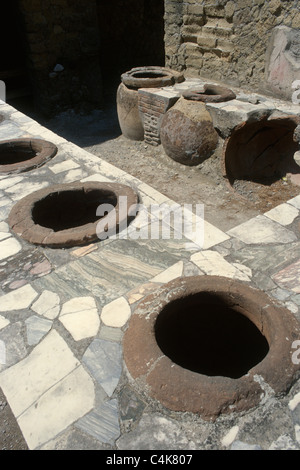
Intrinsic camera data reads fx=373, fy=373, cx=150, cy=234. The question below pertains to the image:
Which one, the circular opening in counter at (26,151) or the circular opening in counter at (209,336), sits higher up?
the circular opening in counter at (26,151)

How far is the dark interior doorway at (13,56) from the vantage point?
9.82m

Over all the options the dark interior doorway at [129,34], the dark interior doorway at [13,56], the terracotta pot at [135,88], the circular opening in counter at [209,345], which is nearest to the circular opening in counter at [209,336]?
the circular opening in counter at [209,345]

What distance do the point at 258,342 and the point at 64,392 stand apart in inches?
64.0

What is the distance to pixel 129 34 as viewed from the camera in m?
12.6

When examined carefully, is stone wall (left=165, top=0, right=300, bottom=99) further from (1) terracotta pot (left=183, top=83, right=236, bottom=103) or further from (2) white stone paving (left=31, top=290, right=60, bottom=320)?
(2) white stone paving (left=31, top=290, right=60, bottom=320)

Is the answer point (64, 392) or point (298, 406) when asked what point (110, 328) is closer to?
point (64, 392)

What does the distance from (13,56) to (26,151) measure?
21.6ft

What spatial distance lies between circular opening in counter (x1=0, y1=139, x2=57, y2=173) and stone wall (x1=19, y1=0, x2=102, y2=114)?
5129 mm

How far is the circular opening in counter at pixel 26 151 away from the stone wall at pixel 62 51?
16.8 feet

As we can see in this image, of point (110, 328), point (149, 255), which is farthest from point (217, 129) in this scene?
point (110, 328)

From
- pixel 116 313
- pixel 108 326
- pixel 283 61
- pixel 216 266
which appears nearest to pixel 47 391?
pixel 108 326

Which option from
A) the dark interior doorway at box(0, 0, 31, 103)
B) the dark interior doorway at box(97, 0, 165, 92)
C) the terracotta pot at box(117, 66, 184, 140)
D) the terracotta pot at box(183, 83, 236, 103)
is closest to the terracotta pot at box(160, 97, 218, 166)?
the terracotta pot at box(183, 83, 236, 103)

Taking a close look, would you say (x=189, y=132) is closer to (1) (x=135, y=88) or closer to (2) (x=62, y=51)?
(1) (x=135, y=88)

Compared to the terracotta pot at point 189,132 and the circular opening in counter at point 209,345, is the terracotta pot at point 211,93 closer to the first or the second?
the terracotta pot at point 189,132
